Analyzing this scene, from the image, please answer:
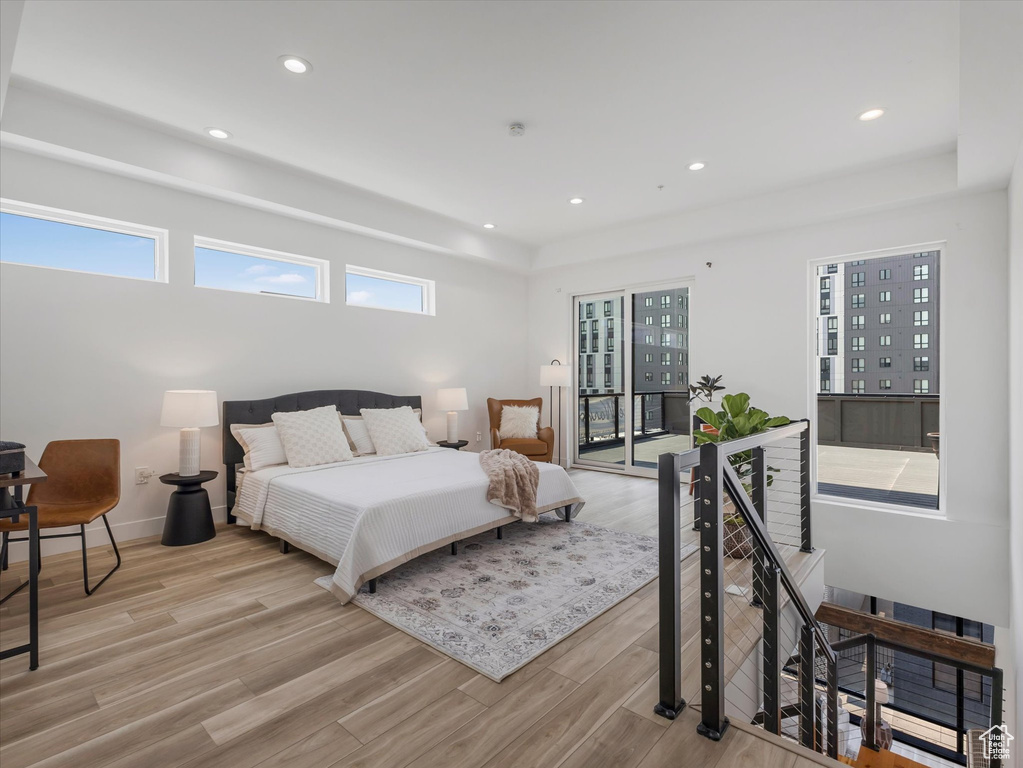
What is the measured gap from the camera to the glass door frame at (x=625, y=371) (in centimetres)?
607

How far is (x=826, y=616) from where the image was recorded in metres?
4.17

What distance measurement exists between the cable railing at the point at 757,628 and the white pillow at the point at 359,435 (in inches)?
111

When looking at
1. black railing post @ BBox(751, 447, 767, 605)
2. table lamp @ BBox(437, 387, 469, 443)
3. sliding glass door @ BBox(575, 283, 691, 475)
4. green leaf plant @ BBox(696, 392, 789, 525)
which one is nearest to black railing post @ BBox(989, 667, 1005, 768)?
green leaf plant @ BBox(696, 392, 789, 525)

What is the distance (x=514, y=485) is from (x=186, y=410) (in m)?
2.31

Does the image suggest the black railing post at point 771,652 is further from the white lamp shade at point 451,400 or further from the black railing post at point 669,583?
the white lamp shade at point 451,400

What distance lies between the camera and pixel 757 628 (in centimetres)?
248

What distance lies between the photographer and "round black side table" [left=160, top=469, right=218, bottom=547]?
3.57m

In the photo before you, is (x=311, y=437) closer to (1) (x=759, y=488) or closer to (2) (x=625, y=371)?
(1) (x=759, y=488)

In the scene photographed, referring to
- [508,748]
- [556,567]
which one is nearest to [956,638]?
[556,567]

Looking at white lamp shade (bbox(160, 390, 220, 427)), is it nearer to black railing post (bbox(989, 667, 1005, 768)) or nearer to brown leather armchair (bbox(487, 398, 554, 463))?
brown leather armchair (bbox(487, 398, 554, 463))

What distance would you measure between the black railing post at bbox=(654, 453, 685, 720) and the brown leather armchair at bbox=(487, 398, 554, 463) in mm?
3732

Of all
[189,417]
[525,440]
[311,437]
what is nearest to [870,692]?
[525,440]

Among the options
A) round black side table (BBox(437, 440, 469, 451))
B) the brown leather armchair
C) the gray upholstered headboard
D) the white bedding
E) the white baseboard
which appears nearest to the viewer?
the white bedding

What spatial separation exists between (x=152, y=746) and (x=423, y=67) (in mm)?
3138
